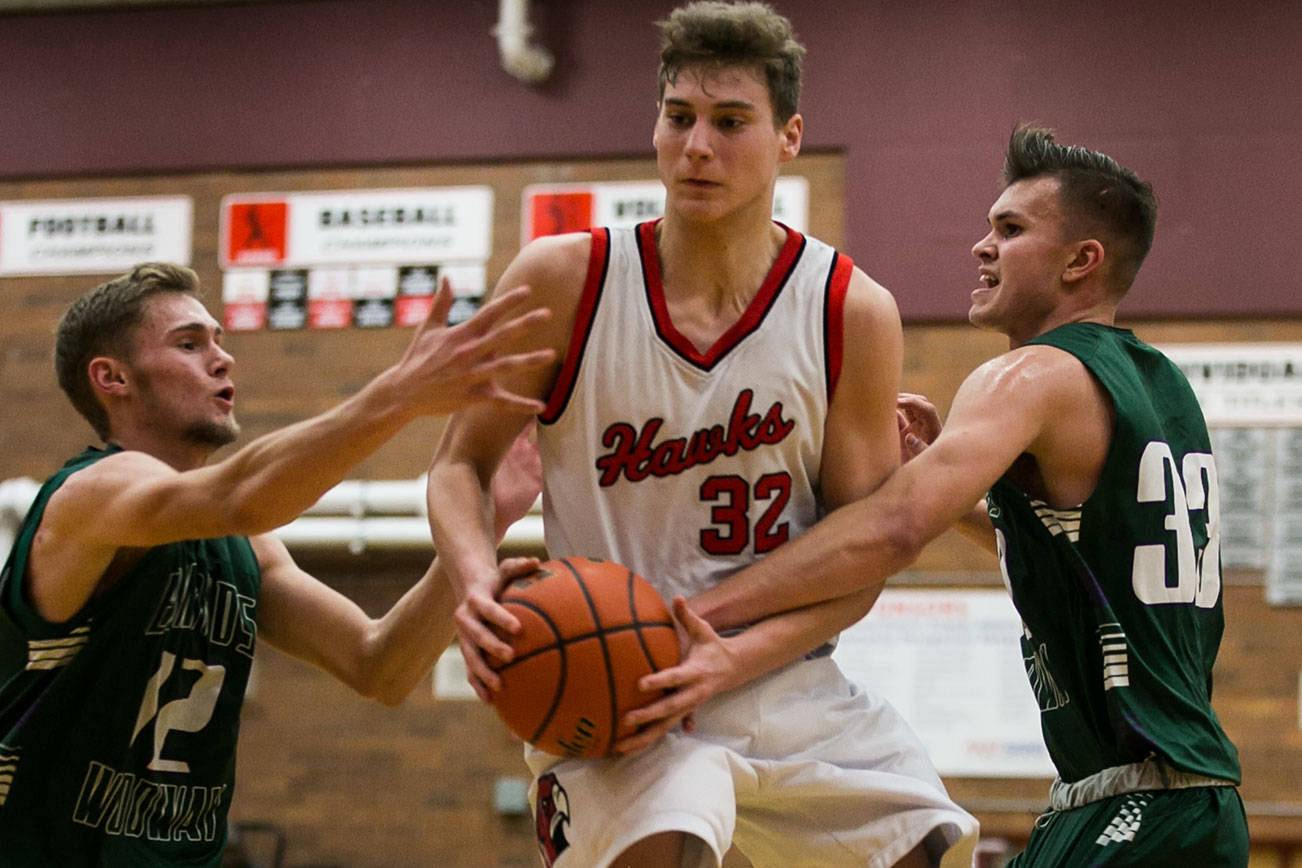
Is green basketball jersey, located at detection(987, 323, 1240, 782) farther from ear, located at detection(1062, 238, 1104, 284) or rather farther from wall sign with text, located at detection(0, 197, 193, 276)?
wall sign with text, located at detection(0, 197, 193, 276)

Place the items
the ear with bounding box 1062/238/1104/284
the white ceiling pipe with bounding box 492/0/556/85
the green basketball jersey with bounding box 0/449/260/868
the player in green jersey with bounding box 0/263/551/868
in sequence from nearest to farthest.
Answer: the player in green jersey with bounding box 0/263/551/868 < the ear with bounding box 1062/238/1104/284 < the green basketball jersey with bounding box 0/449/260/868 < the white ceiling pipe with bounding box 492/0/556/85

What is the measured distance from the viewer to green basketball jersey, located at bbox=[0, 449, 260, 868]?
154 inches

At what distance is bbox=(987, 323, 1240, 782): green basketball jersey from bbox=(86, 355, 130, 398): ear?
2.55 m

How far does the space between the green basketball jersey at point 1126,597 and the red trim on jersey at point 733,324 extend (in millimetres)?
694

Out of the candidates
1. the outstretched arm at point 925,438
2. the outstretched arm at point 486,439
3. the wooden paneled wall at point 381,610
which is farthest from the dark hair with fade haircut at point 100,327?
the wooden paneled wall at point 381,610

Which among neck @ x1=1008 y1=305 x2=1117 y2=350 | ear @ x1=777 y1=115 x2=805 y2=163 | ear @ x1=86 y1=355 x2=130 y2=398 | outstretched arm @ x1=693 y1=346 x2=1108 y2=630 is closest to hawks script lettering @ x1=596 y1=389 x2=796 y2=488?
outstretched arm @ x1=693 y1=346 x2=1108 y2=630

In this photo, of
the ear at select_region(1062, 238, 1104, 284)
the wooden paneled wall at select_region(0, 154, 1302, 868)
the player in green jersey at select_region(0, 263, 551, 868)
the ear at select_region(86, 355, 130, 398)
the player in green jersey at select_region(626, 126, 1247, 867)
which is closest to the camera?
the player in green jersey at select_region(626, 126, 1247, 867)

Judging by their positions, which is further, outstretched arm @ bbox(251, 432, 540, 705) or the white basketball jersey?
outstretched arm @ bbox(251, 432, 540, 705)

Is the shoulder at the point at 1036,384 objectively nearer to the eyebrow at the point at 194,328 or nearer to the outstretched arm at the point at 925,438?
the outstretched arm at the point at 925,438

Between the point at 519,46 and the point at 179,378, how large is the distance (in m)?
5.58

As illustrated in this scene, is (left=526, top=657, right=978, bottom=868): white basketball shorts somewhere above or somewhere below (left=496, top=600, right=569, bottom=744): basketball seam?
below

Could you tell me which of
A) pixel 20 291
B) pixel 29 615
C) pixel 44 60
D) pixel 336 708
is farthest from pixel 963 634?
pixel 44 60

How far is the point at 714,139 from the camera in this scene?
331cm

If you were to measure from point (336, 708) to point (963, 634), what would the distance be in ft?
13.0
